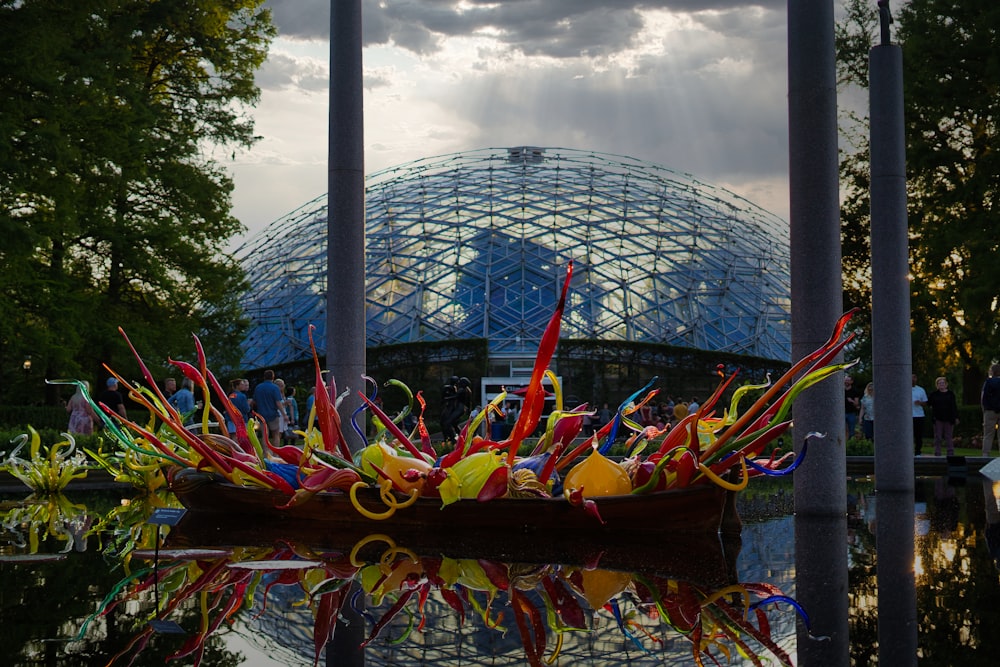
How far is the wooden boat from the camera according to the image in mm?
6441

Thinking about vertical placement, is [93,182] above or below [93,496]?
above

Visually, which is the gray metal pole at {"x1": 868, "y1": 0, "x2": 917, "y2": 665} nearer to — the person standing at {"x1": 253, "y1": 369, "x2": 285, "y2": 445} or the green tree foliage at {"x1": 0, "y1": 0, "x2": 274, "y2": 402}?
the person standing at {"x1": 253, "y1": 369, "x2": 285, "y2": 445}

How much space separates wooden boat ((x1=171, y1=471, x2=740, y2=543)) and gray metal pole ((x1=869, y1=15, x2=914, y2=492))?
12.3ft

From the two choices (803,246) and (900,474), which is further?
(900,474)

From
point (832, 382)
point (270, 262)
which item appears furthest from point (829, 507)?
point (270, 262)

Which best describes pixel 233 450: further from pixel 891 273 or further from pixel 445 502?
pixel 891 273

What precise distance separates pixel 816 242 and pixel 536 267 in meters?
30.3

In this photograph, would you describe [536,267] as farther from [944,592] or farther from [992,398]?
[944,592]

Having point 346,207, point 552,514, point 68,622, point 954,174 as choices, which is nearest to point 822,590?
point 552,514

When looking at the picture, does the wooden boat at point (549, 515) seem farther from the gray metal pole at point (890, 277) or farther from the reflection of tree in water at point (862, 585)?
the gray metal pole at point (890, 277)

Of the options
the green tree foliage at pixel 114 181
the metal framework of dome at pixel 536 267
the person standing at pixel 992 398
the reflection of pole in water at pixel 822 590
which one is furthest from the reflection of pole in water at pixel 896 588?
the metal framework of dome at pixel 536 267

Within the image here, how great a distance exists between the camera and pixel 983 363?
76.6 feet

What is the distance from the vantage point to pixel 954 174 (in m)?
24.3

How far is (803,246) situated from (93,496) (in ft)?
22.5
